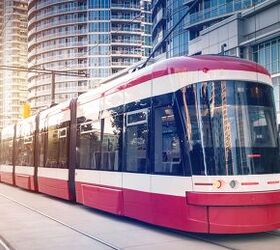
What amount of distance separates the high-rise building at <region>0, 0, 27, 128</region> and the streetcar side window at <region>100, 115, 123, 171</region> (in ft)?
423

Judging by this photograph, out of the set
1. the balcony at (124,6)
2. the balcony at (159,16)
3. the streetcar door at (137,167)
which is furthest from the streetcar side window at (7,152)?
the balcony at (124,6)

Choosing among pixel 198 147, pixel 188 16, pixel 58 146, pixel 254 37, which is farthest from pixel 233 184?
pixel 188 16

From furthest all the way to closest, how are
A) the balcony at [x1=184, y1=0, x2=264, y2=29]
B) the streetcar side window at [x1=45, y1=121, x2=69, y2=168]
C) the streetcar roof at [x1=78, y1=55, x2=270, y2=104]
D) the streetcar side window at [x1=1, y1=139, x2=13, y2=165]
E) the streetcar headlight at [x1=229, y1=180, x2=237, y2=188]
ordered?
the balcony at [x1=184, y1=0, x2=264, y2=29]
the streetcar side window at [x1=1, y1=139, x2=13, y2=165]
the streetcar side window at [x1=45, y1=121, x2=69, y2=168]
the streetcar roof at [x1=78, y1=55, x2=270, y2=104]
the streetcar headlight at [x1=229, y1=180, x2=237, y2=188]

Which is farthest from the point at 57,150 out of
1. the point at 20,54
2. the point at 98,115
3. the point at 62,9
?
the point at 20,54

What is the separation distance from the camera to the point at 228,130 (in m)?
9.74

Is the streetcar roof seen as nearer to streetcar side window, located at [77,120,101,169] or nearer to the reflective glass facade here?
streetcar side window, located at [77,120,101,169]

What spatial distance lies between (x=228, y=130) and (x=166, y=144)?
1304 mm

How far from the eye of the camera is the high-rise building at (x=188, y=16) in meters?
55.8

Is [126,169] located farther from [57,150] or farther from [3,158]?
[3,158]

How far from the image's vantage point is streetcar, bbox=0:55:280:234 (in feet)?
31.0

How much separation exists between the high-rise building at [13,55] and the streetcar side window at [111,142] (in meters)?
129

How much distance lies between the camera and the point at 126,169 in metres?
12.0

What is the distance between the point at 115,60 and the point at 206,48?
65950mm

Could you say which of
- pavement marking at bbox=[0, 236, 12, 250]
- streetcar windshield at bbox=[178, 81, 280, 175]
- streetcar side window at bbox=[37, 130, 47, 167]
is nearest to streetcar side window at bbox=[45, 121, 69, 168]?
streetcar side window at bbox=[37, 130, 47, 167]
